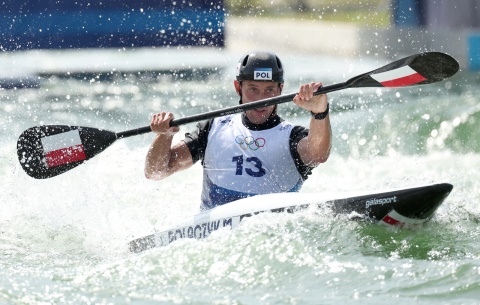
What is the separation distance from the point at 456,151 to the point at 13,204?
16.3 feet

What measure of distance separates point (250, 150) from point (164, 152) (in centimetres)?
53

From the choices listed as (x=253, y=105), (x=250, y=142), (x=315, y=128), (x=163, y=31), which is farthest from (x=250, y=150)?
(x=163, y=31)

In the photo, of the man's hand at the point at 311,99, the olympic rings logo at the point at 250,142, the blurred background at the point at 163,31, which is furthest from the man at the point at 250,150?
the blurred background at the point at 163,31

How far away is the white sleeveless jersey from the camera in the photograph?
5402mm

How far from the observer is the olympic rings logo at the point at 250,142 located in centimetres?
545

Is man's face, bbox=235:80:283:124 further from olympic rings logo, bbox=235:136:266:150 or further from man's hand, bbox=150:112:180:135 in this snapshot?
man's hand, bbox=150:112:180:135

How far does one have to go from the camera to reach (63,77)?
15109mm

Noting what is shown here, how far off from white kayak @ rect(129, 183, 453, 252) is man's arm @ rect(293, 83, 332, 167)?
0.32 meters

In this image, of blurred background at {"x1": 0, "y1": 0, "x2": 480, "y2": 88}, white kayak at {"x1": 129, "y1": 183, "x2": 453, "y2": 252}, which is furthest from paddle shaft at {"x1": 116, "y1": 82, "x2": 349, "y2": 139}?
blurred background at {"x1": 0, "y1": 0, "x2": 480, "y2": 88}

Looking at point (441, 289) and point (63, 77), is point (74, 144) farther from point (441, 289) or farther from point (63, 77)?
point (63, 77)

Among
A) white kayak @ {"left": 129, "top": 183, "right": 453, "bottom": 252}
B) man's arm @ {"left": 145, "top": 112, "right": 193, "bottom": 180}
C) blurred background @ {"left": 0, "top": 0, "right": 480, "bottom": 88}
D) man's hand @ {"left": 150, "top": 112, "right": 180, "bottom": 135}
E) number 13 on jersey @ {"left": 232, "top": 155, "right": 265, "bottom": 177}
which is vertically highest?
blurred background @ {"left": 0, "top": 0, "right": 480, "bottom": 88}

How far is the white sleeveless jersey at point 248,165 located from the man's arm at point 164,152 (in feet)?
0.54

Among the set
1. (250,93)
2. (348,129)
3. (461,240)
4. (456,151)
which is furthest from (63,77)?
(461,240)

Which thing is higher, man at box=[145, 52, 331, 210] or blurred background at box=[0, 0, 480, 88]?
blurred background at box=[0, 0, 480, 88]
